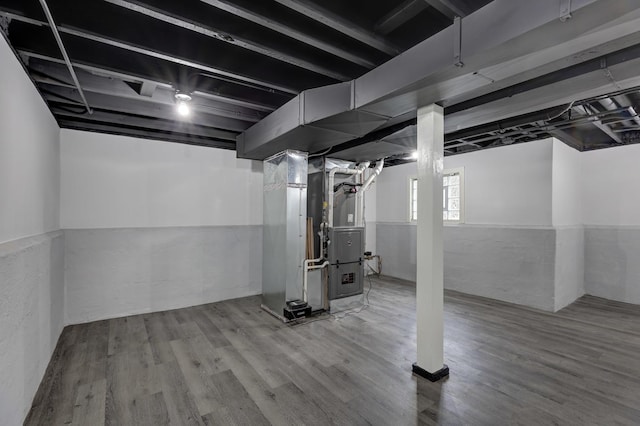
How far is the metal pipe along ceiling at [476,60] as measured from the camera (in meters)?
1.30

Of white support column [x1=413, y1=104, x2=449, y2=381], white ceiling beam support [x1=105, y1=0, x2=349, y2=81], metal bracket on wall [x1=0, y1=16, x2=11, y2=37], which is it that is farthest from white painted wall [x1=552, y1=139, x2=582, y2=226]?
metal bracket on wall [x1=0, y1=16, x2=11, y2=37]

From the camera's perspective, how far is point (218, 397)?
6.88 feet

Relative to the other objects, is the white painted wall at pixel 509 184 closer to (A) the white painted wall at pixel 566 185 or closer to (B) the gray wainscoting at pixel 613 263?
(A) the white painted wall at pixel 566 185

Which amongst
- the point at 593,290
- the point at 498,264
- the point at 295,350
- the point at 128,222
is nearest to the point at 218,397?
the point at 295,350

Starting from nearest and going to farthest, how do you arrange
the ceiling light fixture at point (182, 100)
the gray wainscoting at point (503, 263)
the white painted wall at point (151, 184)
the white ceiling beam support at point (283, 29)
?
the white ceiling beam support at point (283, 29) < the ceiling light fixture at point (182, 100) < the white painted wall at point (151, 184) < the gray wainscoting at point (503, 263)

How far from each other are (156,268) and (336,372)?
2870 mm

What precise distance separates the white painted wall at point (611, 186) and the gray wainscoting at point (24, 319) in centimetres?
687

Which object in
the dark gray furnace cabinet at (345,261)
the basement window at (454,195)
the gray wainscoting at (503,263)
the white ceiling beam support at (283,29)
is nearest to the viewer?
the white ceiling beam support at (283,29)

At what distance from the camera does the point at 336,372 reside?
2.42m

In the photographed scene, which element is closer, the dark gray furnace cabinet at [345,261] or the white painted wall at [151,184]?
the white painted wall at [151,184]

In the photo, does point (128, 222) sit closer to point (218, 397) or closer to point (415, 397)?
point (218, 397)

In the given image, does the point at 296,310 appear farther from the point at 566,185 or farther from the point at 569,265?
the point at 566,185

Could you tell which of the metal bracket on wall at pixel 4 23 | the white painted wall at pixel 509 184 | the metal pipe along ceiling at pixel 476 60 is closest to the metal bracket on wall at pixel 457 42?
the metal pipe along ceiling at pixel 476 60

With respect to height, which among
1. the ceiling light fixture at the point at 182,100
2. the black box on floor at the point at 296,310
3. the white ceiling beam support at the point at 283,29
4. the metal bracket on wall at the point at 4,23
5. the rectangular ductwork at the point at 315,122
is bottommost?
the black box on floor at the point at 296,310
